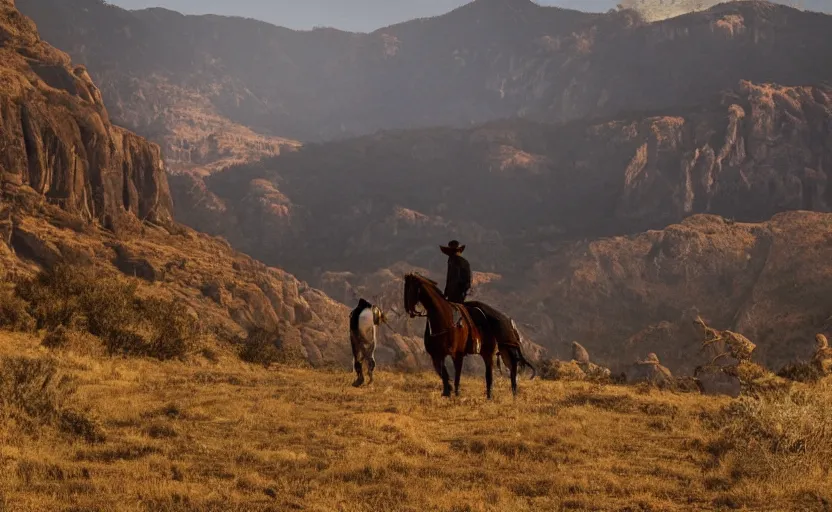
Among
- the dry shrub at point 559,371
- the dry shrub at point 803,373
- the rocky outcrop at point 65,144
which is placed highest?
the rocky outcrop at point 65,144

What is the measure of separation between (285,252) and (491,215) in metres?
59.2

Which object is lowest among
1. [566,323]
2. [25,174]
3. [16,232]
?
[566,323]

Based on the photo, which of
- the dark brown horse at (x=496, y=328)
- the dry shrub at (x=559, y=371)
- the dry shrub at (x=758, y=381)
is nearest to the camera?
the dark brown horse at (x=496, y=328)

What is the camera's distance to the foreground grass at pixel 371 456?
9.63 metres

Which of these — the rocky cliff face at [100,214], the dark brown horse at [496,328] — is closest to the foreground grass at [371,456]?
the dark brown horse at [496,328]

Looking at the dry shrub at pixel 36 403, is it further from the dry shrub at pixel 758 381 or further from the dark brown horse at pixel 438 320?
the dry shrub at pixel 758 381

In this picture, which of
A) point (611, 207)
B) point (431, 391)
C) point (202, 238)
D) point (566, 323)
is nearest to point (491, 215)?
point (611, 207)

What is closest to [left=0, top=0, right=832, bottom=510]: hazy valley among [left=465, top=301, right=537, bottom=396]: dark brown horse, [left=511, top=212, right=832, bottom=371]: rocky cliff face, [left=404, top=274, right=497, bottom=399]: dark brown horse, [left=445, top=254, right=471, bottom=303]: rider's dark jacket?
[left=511, top=212, right=832, bottom=371]: rocky cliff face

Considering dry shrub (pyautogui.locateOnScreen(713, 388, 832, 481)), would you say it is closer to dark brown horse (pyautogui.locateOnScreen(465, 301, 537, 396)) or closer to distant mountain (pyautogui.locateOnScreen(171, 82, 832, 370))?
dark brown horse (pyautogui.locateOnScreen(465, 301, 537, 396))

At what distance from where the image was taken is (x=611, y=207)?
185 metres

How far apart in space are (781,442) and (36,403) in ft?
43.5

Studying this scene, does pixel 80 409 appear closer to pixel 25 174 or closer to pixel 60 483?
pixel 60 483

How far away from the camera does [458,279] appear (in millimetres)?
17094

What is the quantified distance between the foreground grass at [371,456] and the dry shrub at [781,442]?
280mm
